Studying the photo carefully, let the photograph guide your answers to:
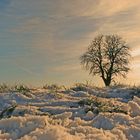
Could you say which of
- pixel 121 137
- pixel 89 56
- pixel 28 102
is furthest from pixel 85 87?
pixel 89 56

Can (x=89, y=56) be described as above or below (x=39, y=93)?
above

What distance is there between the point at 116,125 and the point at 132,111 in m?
2.33

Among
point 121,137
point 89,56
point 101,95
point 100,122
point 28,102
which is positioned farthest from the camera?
point 89,56

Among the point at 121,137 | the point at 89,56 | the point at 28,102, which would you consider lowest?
the point at 121,137

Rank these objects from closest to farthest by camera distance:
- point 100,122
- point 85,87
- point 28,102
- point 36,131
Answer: point 36,131 < point 100,122 < point 28,102 < point 85,87

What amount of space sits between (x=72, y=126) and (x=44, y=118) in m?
0.57

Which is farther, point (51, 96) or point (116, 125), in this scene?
point (51, 96)

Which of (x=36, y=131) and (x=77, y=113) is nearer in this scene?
(x=36, y=131)

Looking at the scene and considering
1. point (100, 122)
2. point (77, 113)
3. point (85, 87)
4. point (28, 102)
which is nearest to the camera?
point (100, 122)

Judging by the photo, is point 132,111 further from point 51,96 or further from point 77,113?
point 51,96

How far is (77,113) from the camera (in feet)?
31.4

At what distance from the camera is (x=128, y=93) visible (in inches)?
616

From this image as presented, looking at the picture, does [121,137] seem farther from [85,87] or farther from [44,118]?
[85,87]

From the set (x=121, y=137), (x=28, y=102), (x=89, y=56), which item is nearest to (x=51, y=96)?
(x=28, y=102)
